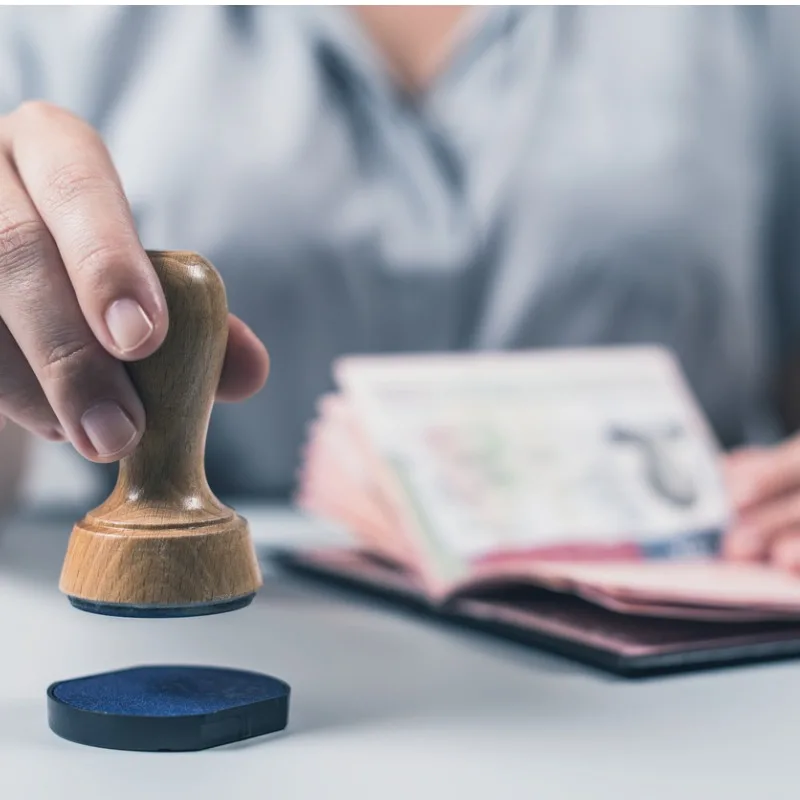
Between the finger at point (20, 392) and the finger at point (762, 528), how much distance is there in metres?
0.48

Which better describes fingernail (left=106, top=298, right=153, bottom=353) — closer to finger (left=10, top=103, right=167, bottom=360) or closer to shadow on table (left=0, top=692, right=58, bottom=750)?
finger (left=10, top=103, right=167, bottom=360)

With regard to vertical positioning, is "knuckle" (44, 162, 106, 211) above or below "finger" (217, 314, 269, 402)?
above

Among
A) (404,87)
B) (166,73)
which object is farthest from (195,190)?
(404,87)

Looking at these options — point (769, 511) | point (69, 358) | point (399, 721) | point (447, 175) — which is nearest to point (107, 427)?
point (69, 358)

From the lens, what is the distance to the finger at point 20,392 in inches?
19.3

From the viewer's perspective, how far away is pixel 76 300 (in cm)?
46

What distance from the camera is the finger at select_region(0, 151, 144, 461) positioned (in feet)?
1.46

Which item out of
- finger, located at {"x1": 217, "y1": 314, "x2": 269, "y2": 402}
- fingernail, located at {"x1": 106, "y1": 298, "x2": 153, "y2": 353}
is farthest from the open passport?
fingernail, located at {"x1": 106, "y1": 298, "x2": 153, "y2": 353}

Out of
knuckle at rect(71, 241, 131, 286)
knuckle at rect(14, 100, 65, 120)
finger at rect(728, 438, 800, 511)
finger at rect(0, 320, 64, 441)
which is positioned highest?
knuckle at rect(14, 100, 65, 120)

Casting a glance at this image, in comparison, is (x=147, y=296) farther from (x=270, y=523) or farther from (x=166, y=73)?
(x=166, y=73)

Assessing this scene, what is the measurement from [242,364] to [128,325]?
138 mm

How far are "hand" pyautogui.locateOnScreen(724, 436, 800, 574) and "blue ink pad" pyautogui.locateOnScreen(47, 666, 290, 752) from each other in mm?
417

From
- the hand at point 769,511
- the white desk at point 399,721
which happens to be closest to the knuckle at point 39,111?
the white desk at point 399,721

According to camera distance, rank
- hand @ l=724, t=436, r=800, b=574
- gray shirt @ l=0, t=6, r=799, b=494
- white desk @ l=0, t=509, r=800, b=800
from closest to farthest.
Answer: white desk @ l=0, t=509, r=800, b=800, hand @ l=724, t=436, r=800, b=574, gray shirt @ l=0, t=6, r=799, b=494
